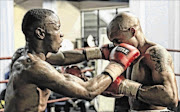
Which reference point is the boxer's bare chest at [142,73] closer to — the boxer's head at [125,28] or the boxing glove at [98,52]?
the boxer's head at [125,28]

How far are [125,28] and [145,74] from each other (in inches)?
13.6

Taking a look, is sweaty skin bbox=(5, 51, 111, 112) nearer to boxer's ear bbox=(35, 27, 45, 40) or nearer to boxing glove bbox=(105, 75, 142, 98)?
boxer's ear bbox=(35, 27, 45, 40)

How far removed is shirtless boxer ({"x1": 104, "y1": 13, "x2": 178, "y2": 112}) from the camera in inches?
61.0

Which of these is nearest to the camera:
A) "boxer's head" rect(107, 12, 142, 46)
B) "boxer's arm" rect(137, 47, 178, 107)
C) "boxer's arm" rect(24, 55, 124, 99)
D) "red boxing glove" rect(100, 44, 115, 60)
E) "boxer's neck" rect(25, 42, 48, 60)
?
"boxer's arm" rect(24, 55, 124, 99)

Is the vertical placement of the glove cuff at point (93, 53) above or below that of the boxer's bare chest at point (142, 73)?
above

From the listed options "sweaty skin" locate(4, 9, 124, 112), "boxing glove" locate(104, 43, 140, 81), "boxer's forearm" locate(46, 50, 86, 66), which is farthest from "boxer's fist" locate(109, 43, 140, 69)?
"boxer's forearm" locate(46, 50, 86, 66)

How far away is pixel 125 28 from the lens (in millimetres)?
1684

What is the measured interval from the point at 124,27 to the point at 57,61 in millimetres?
614

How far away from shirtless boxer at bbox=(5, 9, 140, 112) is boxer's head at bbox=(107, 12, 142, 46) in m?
0.35

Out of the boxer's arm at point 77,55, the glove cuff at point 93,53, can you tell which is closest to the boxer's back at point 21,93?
the boxer's arm at point 77,55

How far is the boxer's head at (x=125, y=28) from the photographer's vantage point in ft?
5.53

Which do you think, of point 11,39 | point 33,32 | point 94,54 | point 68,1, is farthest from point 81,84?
point 68,1

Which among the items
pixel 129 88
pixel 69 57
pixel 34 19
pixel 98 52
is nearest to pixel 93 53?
pixel 98 52

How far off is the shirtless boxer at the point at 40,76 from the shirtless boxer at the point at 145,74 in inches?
10.9
